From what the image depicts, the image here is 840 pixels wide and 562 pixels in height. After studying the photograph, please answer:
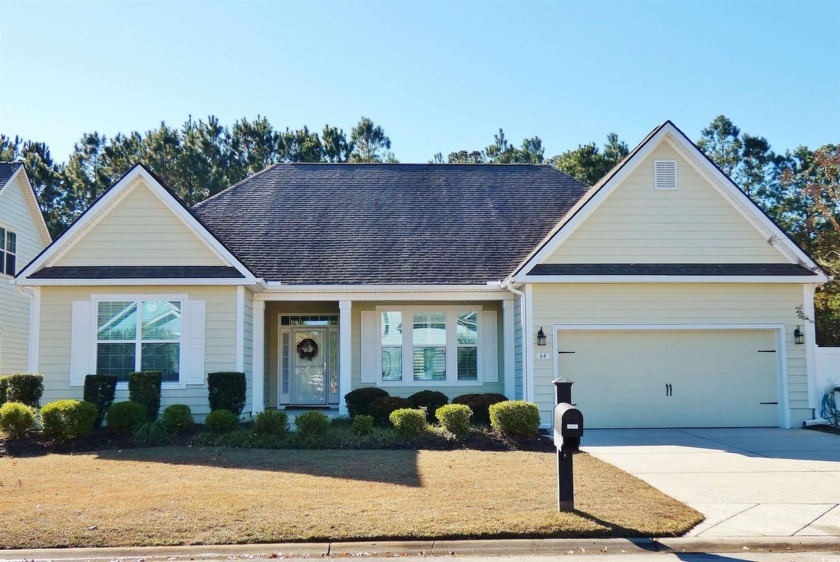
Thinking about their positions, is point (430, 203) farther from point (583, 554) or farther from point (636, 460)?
point (583, 554)

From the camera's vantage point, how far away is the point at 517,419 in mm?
12891

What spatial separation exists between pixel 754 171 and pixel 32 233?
3495cm

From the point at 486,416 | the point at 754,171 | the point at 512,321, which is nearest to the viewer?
the point at 486,416

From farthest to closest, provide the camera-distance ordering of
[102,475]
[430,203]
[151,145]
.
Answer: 1. [151,145]
2. [430,203]
3. [102,475]

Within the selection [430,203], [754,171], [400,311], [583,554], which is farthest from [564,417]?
[754,171]

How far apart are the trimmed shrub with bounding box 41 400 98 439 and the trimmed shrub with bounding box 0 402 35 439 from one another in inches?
11.0

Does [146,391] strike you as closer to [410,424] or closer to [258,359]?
[258,359]

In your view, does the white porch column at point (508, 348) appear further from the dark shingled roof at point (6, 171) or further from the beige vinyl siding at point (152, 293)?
the dark shingled roof at point (6, 171)

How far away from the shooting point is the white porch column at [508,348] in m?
16.6

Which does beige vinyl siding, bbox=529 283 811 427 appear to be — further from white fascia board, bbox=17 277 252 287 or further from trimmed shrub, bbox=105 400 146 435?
trimmed shrub, bbox=105 400 146 435

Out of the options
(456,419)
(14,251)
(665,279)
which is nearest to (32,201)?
(14,251)

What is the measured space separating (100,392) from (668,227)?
1196 cm

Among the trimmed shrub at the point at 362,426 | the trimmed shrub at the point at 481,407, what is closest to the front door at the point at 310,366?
the trimmed shrub at the point at 481,407

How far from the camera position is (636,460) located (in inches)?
446
